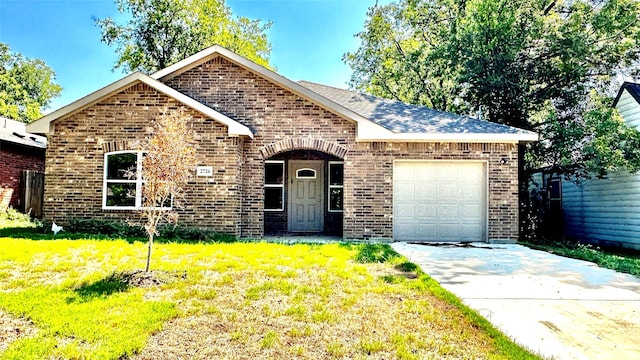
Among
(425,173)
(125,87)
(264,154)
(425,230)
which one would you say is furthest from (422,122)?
(125,87)

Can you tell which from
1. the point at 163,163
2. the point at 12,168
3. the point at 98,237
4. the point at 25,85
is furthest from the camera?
the point at 25,85

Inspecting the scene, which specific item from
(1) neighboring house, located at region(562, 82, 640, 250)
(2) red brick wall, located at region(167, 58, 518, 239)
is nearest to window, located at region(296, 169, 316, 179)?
(2) red brick wall, located at region(167, 58, 518, 239)

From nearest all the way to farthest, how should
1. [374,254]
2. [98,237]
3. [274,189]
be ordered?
[374,254] → [98,237] → [274,189]

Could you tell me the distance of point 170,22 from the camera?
26609mm

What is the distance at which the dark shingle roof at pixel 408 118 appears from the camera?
10.9 metres

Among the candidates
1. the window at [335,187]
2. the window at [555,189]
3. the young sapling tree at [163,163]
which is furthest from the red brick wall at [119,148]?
the window at [555,189]

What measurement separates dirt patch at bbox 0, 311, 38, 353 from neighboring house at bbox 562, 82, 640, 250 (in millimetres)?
14071

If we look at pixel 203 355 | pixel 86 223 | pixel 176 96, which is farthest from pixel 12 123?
pixel 203 355

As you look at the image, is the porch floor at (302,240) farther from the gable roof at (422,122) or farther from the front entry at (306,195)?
the gable roof at (422,122)

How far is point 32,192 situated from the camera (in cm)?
1520

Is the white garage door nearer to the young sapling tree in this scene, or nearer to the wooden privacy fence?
the young sapling tree

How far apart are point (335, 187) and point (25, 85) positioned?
37.9 meters

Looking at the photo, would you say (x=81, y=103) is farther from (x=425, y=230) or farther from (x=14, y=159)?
(x=425, y=230)

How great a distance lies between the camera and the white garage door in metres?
11.0
